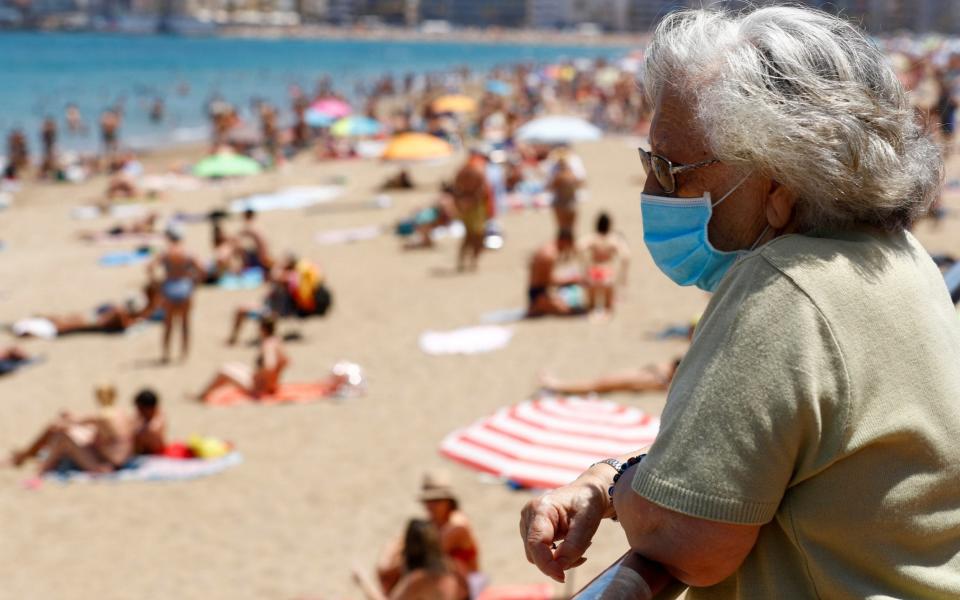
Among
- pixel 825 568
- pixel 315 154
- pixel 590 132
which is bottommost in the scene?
pixel 315 154

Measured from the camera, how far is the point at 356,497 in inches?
263

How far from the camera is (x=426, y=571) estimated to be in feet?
15.6

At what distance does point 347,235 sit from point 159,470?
8911 millimetres

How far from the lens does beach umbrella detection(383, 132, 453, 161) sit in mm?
16078

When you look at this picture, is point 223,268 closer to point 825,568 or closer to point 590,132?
point 590,132

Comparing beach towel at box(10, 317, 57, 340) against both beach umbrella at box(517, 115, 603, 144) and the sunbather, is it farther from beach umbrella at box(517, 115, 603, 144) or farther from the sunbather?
beach umbrella at box(517, 115, 603, 144)

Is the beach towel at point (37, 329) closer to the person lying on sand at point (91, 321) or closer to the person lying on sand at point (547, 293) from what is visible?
the person lying on sand at point (91, 321)

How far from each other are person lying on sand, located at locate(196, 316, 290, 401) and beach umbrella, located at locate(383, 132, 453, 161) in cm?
730

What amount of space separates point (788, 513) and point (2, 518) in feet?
21.6

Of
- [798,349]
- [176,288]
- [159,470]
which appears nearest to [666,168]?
[798,349]

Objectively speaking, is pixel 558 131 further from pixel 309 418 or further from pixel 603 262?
pixel 309 418

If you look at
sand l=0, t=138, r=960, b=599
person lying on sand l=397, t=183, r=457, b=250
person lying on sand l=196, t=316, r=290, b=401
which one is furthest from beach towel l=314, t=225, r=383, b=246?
person lying on sand l=196, t=316, r=290, b=401

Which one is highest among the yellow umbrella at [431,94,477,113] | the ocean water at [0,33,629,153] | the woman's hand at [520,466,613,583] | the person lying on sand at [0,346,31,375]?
the woman's hand at [520,466,613,583]

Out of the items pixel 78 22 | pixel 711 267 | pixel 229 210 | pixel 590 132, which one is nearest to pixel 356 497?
pixel 711 267
